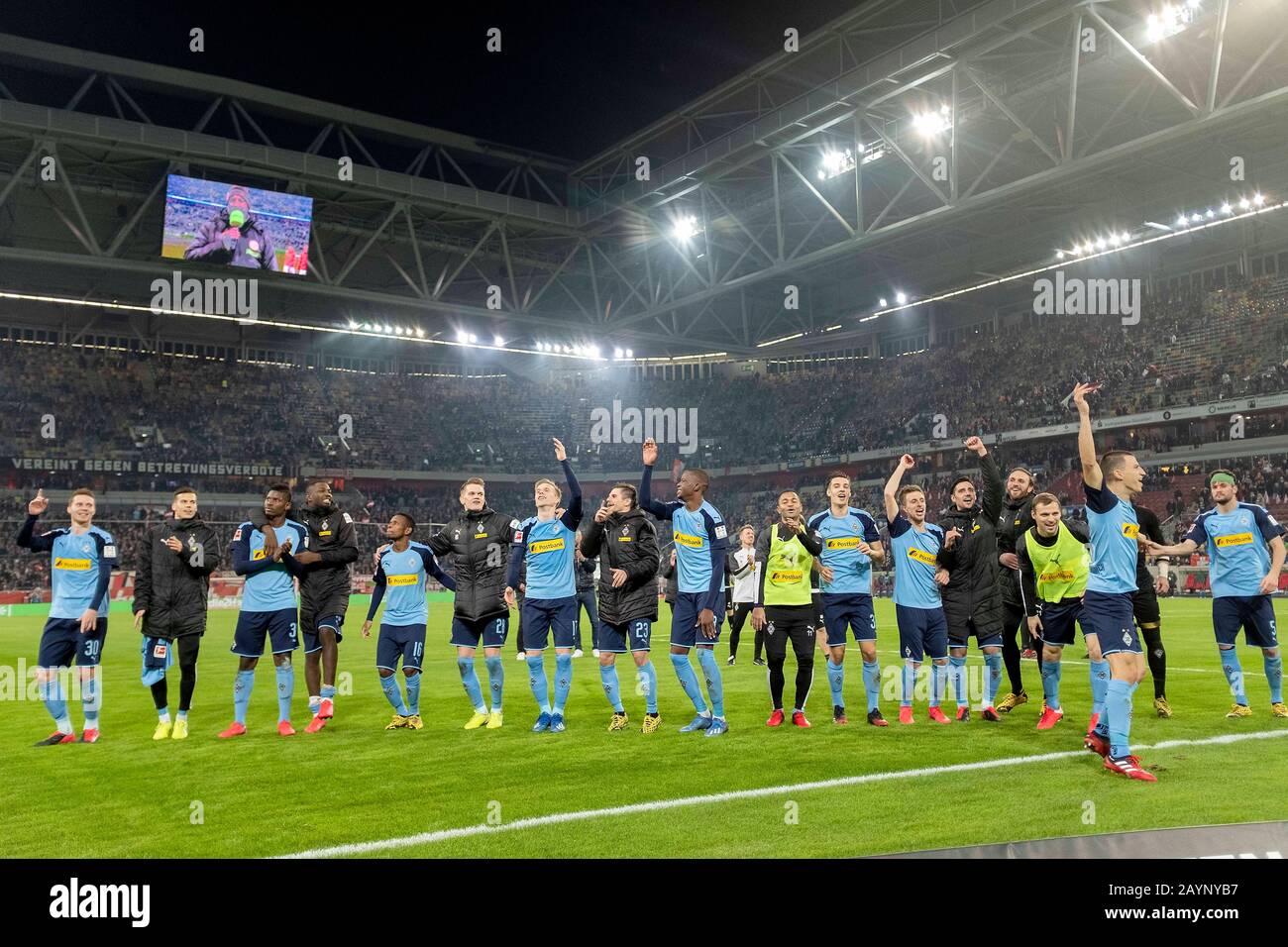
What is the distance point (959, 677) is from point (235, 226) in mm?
24785

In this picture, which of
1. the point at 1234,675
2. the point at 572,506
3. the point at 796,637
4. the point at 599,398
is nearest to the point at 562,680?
the point at 572,506

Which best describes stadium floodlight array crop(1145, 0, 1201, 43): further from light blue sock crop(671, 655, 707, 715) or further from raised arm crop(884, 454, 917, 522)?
light blue sock crop(671, 655, 707, 715)

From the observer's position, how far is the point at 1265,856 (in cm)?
434

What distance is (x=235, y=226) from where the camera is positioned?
26.8m

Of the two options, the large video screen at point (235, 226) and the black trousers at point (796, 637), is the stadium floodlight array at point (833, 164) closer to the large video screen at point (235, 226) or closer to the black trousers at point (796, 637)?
the large video screen at point (235, 226)

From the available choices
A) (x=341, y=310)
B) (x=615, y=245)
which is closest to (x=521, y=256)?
(x=615, y=245)

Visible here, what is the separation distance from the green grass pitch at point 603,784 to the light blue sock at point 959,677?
514 millimetres

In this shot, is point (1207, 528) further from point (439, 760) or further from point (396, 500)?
point (396, 500)

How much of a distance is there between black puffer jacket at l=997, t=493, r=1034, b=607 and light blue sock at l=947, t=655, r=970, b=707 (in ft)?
2.74

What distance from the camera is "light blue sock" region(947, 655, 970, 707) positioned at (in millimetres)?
9078

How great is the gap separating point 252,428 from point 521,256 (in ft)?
59.6

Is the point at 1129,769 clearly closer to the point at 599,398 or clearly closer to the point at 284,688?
the point at 284,688

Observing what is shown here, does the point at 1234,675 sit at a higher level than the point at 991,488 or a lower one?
lower
